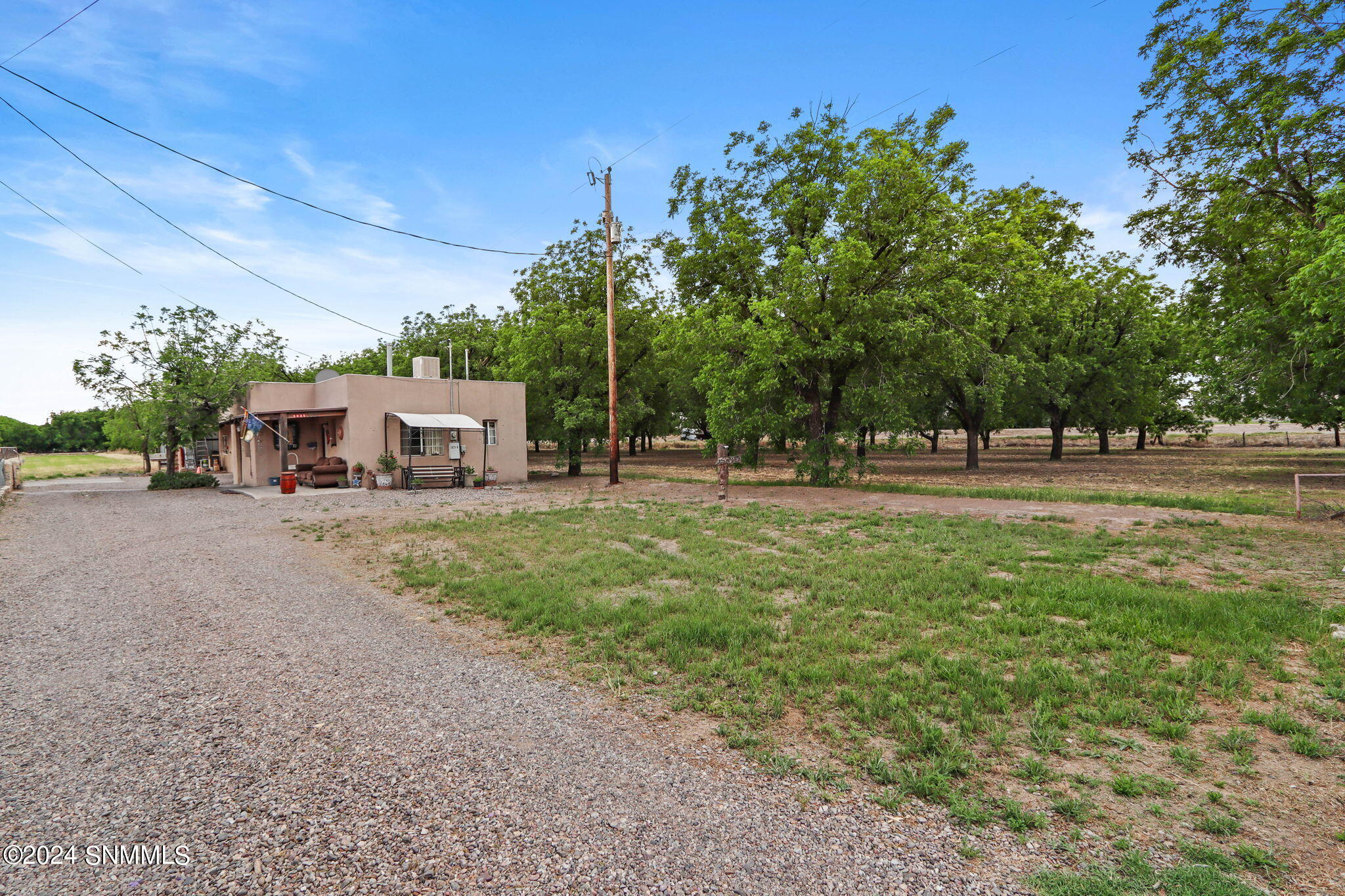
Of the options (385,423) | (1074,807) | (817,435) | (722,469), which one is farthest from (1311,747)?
(385,423)

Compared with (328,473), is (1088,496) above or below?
below

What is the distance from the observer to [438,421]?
19.3 m

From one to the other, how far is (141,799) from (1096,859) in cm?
411

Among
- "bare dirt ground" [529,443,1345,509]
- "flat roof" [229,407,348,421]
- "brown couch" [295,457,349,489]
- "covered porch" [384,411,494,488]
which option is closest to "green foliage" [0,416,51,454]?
"bare dirt ground" [529,443,1345,509]

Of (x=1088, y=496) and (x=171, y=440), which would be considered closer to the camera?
(x=1088, y=496)

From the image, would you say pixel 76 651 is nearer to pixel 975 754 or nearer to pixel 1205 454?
pixel 975 754

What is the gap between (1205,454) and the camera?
104ft

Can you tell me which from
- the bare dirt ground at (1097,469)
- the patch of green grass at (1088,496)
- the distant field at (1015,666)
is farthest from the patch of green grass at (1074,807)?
the bare dirt ground at (1097,469)

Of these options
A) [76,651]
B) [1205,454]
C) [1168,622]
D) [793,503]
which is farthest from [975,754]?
[1205,454]

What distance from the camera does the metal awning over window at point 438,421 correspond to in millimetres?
18719

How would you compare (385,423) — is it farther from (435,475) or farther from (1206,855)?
(1206,855)

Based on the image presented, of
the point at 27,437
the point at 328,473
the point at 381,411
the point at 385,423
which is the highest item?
the point at 27,437

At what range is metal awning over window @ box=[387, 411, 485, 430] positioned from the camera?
61.4ft

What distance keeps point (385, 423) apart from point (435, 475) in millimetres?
2299
